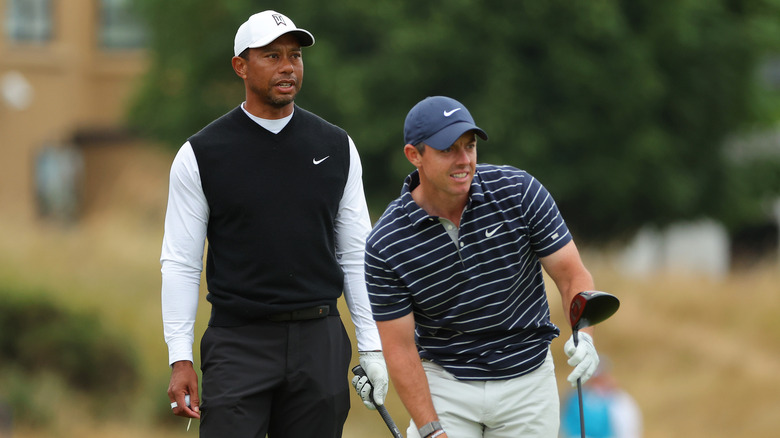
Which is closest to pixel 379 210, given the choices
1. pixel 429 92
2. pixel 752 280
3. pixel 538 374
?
pixel 429 92

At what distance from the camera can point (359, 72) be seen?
1911 cm

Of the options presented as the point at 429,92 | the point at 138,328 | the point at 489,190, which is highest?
the point at 489,190

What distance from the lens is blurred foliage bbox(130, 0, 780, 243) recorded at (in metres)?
18.8

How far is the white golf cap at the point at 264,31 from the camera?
183 inches

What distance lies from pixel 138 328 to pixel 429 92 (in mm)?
8157

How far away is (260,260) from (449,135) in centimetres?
84

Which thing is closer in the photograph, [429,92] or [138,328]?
[138,328]

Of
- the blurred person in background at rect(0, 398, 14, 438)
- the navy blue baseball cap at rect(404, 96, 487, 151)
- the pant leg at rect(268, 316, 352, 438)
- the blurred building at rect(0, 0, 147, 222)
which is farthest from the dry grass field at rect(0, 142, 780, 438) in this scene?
the blurred building at rect(0, 0, 147, 222)

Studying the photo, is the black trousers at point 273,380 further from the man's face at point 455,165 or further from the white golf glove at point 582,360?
the white golf glove at point 582,360

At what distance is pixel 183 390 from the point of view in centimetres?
462

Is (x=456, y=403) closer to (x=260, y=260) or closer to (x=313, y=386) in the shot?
(x=313, y=386)

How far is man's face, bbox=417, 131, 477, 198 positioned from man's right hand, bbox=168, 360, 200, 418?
3.82ft

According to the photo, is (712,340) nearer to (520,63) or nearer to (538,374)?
(520,63)

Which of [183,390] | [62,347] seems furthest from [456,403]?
[62,347]
